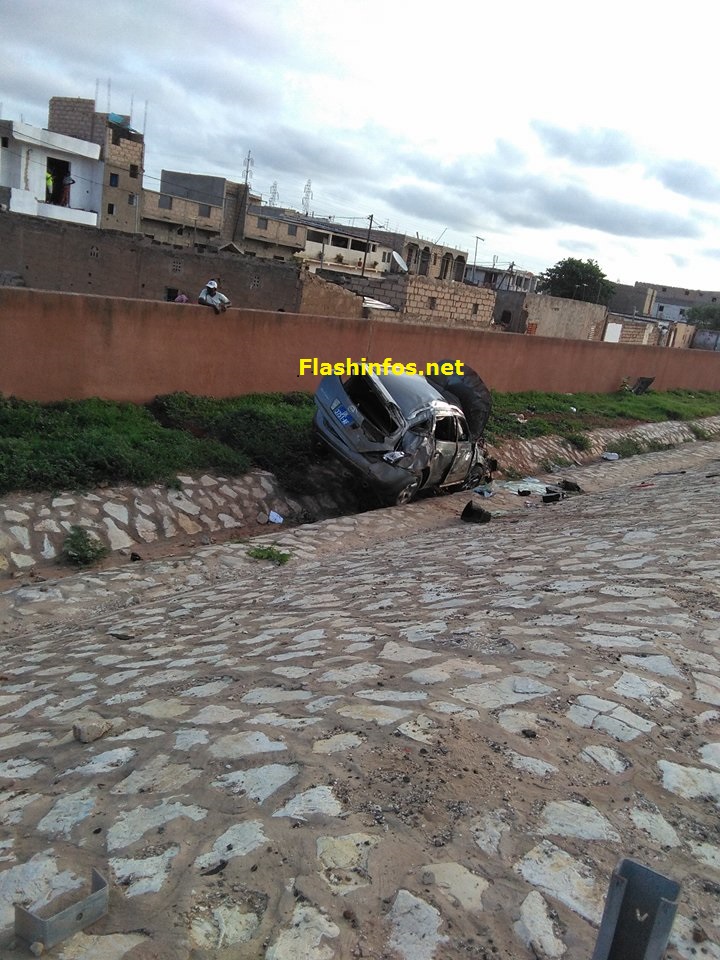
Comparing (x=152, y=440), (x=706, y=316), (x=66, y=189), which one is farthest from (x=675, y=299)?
(x=152, y=440)

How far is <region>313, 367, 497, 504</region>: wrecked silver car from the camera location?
9.76m

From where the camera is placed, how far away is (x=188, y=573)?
723 centimetres

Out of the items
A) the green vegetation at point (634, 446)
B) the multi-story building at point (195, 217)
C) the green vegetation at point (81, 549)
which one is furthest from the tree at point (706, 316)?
the green vegetation at point (81, 549)

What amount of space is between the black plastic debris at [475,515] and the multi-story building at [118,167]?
4614cm

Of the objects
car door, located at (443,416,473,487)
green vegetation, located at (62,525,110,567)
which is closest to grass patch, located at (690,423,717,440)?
car door, located at (443,416,473,487)

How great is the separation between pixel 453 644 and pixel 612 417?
17447 millimetres

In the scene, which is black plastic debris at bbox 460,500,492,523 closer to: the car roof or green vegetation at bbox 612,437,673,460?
the car roof

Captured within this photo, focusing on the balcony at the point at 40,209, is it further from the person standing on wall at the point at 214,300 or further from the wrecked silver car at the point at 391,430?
the wrecked silver car at the point at 391,430

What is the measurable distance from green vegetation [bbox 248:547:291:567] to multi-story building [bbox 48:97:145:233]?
47178 millimetres

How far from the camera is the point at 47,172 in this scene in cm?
4822

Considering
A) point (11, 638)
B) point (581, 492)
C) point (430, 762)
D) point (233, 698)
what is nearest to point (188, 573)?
point (11, 638)

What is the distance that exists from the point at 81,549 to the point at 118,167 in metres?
50.6

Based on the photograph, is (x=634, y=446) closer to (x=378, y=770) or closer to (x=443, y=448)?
(x=443, y=448)

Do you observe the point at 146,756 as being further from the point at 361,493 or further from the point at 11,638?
the point at 361,493
